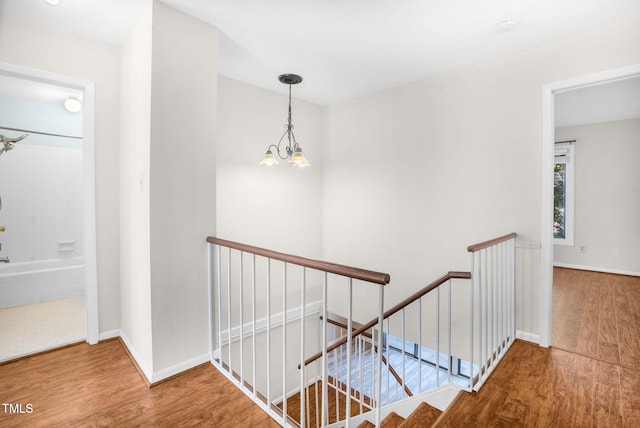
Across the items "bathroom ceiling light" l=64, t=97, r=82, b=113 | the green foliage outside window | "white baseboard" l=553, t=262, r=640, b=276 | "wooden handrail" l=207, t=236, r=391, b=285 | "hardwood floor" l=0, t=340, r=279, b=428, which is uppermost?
"bathroom ceiling light" l=64, t=97, r=82, b=113

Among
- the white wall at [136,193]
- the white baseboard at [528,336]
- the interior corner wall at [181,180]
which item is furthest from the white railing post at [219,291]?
the white baseboard at [528,336]

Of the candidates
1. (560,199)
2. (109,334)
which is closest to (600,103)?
(560,199)

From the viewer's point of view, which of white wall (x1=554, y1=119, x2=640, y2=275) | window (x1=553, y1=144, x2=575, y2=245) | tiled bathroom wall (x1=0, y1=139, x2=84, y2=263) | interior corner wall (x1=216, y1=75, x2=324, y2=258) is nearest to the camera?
interior corner wall (x1=216, y1=75, x2=324, y2=258)

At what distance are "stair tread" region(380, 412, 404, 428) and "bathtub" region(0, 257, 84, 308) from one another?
4.18 metres

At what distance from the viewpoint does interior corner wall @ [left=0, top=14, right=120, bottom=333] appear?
2273mm

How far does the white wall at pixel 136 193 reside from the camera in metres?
2.00

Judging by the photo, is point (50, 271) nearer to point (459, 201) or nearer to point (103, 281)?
point (103, 281)

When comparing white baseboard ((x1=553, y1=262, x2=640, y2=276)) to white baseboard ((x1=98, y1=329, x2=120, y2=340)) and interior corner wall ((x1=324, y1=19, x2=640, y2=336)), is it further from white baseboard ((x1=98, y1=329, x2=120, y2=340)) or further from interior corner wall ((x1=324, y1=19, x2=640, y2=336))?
white baseboard ((x1=98, y1=329, x2=120, y2=340))

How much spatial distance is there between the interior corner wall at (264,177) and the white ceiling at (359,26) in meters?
0.54

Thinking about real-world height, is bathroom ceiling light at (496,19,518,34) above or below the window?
above

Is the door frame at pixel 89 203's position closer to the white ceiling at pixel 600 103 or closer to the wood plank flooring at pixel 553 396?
the wood plank flooring at pixel 553 396

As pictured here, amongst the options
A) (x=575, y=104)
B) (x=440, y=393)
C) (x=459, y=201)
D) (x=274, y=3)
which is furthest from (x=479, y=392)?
(x=575, y=104)

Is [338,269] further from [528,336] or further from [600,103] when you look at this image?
[600,103]

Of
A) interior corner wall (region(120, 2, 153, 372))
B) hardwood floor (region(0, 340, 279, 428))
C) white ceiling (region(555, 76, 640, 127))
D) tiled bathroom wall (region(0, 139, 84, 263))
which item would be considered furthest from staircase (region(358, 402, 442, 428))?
tiled bathroom wall (region(0, 139, 84, 263))
